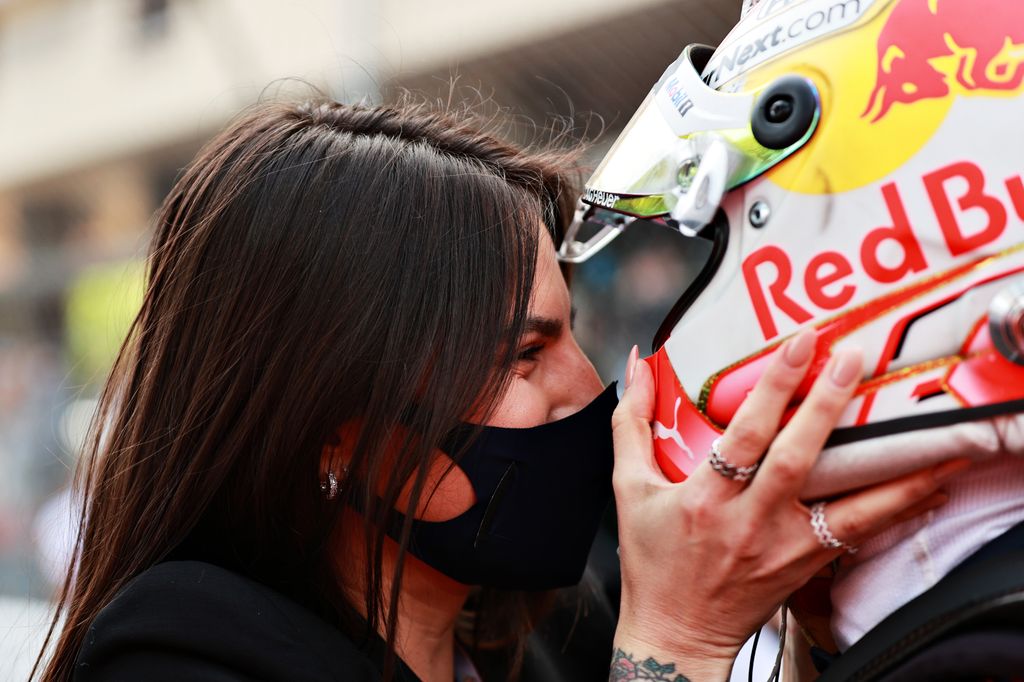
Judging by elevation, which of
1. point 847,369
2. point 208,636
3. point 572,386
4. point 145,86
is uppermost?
point 847,369

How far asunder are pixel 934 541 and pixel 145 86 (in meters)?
9.18

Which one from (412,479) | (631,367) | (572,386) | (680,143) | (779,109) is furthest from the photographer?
(572,386)

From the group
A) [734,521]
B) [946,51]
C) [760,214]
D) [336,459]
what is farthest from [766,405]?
[336,459]

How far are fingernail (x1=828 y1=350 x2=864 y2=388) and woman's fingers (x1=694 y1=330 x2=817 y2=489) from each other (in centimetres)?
4

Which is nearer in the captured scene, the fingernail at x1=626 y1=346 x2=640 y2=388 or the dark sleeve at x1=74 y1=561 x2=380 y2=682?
the dark sleeve at x1=74 y1=561 x2=380 y2=682

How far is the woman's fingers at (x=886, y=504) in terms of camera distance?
1.29 meters

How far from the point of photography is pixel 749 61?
4.90ft

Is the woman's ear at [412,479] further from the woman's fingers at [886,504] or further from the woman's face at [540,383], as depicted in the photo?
the woman's fingers at [886,504]

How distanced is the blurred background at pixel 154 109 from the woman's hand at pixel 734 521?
1.24m

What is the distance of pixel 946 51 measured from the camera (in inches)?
51.9

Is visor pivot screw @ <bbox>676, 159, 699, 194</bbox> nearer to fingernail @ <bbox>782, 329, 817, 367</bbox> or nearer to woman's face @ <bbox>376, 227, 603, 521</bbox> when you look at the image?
fingernail @ <bbox>782, 329, 817, 367</bbox>

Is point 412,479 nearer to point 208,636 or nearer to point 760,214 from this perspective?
point 208,636

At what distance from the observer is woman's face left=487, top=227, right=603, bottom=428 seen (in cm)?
179

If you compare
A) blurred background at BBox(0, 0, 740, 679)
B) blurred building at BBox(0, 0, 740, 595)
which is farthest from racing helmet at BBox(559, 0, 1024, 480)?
blurred building at BBox(0, 0, 740, 595)
